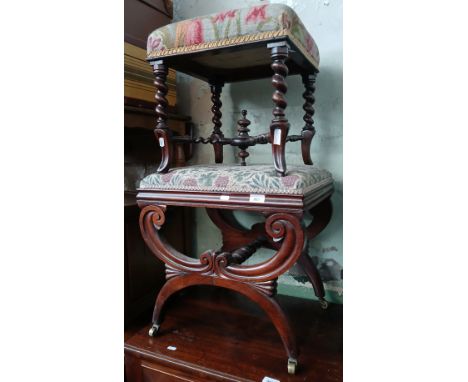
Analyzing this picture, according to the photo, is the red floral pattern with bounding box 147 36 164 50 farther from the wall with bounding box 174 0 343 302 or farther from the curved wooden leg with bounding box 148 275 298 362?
the curved wooden leg with bounding box 148 275 298 362

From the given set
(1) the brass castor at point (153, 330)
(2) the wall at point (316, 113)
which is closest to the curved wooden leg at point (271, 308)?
(1) the brass castor at point (153, 330)

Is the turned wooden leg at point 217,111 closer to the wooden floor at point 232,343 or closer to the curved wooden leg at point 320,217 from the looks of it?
the curved wooden leg at point 320,217

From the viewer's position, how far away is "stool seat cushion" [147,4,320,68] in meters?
0.81

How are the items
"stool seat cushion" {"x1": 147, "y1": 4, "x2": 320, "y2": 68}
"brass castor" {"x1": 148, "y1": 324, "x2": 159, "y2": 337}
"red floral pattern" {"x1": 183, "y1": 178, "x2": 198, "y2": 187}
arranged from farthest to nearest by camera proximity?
"brass castor" {"x1": 148, "y1": 324, "x2": 159, "y2": 337}
"red floral pattern" {"x1": 183, "y1": 178, "x2": 198, "y2": 187}
"stool seat cushion" {"x1": 147, "y1": 4, "x2": 320, "y2": 68}

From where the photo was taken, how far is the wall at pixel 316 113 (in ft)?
4.27

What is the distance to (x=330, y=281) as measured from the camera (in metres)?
1.35

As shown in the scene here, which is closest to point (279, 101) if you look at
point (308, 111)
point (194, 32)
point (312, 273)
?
point (194, 32)

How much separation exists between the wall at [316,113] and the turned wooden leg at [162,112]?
0.53 meters

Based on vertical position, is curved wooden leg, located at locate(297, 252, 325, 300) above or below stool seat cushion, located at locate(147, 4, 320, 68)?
below

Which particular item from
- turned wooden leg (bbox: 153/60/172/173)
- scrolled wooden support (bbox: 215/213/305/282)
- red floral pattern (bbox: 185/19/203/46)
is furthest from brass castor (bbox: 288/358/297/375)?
red floral pattern (bbox: 185/19/203/46)

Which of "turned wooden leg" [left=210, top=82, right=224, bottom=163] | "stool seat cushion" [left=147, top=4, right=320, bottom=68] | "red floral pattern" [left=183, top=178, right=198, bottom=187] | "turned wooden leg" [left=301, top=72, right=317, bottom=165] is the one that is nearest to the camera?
"stool seat cushion" [left=147, top=4, right=320, bottom=68]

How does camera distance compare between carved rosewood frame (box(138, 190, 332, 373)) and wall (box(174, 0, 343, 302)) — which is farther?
wall (box(174, 0, 343, 302))

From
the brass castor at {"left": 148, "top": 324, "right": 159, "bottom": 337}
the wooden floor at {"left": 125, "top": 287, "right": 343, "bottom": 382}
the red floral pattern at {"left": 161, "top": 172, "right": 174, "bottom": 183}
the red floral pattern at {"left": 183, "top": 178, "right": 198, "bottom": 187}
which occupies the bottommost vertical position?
the wooden floor at {"left": 125, "top": 287, "right": 343, "bottom": 382}

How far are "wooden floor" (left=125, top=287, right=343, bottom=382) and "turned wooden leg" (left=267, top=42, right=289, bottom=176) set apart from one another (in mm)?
560
